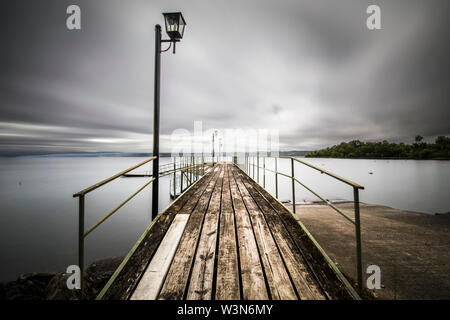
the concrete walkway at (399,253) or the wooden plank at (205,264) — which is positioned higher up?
the wooden plank at (205,264)

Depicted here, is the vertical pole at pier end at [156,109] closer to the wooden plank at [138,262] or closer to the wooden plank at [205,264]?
the wooden plank at [138,262]

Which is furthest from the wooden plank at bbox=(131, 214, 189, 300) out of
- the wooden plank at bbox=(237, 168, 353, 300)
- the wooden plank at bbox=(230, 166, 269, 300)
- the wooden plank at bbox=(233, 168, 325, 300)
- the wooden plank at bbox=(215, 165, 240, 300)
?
the wooden plank at bbox=(237, 168, 353, 300)

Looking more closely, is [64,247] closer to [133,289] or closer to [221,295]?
[133,289]

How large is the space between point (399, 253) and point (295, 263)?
498cm

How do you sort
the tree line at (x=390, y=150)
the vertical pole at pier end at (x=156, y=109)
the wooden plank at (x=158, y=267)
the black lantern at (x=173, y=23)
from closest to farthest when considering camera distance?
the wooden plank at (x=158, y=267) < the vertical pole at pier end at (x=156, y=109) < the black lantern at (x=173, y=23) < the tree line at (x=390, y=150)

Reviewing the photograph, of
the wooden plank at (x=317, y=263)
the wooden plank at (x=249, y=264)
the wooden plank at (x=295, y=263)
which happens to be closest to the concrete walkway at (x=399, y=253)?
the wooden plank at (x=317, y=263)

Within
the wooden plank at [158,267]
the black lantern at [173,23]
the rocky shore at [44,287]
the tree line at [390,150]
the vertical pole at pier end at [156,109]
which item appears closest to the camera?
the wooden plank at [158,267]

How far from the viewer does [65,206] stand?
19906 millimetres

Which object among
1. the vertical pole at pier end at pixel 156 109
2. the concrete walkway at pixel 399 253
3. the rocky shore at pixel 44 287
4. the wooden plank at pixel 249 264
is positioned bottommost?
the rocky shore at pixel 44 287

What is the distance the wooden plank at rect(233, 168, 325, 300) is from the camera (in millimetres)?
1542

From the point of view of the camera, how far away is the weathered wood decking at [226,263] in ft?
5.06

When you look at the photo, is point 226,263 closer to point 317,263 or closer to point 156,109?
point 317,263
